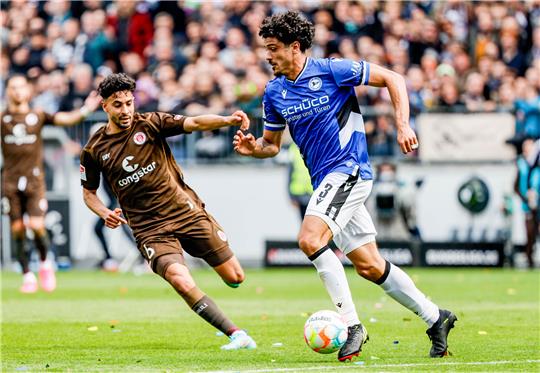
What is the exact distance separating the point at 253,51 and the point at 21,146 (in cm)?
698

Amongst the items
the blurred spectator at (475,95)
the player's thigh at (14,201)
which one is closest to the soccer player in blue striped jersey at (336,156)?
the player's thigh at (14,201)

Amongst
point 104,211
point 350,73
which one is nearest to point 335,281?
point 350,73

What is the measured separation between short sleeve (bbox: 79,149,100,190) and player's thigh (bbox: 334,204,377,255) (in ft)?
7.98

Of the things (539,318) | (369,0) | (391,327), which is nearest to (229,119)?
(391,327)

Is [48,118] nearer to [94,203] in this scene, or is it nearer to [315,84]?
[94,203]

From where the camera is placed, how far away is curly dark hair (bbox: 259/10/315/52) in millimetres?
9805

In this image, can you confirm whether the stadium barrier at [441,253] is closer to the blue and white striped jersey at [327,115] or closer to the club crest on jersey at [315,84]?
the blue and white striped jersey at [327,115]

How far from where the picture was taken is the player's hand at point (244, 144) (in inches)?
399

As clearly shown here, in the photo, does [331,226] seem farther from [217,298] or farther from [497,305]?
[217,298]

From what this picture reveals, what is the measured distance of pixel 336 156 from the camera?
978 centimetres

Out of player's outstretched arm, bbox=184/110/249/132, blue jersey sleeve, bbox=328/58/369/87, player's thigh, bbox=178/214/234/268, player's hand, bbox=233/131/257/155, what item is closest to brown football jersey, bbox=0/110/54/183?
player's thigh, bbox=178/214/234/268

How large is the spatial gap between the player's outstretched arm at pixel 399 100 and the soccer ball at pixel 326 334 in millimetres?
1446

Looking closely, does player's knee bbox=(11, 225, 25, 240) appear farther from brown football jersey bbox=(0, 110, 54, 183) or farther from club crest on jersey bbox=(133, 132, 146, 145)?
club crest on jersey bbox=(133, 132, 146, 145)

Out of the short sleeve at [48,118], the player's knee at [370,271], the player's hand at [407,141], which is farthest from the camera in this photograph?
the short sleeve at [48,118]
